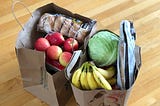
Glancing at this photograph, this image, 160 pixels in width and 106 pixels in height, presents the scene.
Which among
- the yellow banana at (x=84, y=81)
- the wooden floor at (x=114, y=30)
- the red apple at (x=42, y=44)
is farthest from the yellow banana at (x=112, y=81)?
the red apple at (x=42, y=44)

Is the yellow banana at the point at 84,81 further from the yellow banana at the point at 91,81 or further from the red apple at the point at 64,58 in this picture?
the red apple at the point at 64,58

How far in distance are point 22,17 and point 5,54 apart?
0.35m

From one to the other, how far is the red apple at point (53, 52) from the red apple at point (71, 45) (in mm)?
39

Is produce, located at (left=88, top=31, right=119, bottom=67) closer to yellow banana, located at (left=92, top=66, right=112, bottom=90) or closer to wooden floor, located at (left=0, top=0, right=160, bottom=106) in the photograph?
yellow banana, located at (left=92, top=66, right=112, bottom=90)

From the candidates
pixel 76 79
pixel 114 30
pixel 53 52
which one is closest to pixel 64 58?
pixel 53 52

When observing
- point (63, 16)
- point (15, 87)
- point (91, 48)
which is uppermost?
point (63, 16)

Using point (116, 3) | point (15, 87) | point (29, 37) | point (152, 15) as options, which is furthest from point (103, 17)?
point (15, 87)

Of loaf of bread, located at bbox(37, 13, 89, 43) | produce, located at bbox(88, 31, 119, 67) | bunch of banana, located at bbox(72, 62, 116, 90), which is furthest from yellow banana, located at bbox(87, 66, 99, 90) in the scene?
loaf of bread, located at bbox(37, 13, 89, 43)

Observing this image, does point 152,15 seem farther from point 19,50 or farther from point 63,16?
point 19,50

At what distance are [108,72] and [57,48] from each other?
0.27 meters

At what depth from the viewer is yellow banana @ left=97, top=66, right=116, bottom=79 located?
3.98 ft

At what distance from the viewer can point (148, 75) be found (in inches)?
59.4

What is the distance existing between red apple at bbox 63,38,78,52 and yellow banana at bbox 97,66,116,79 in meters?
0.19

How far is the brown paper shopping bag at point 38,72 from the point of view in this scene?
124 centimetres
